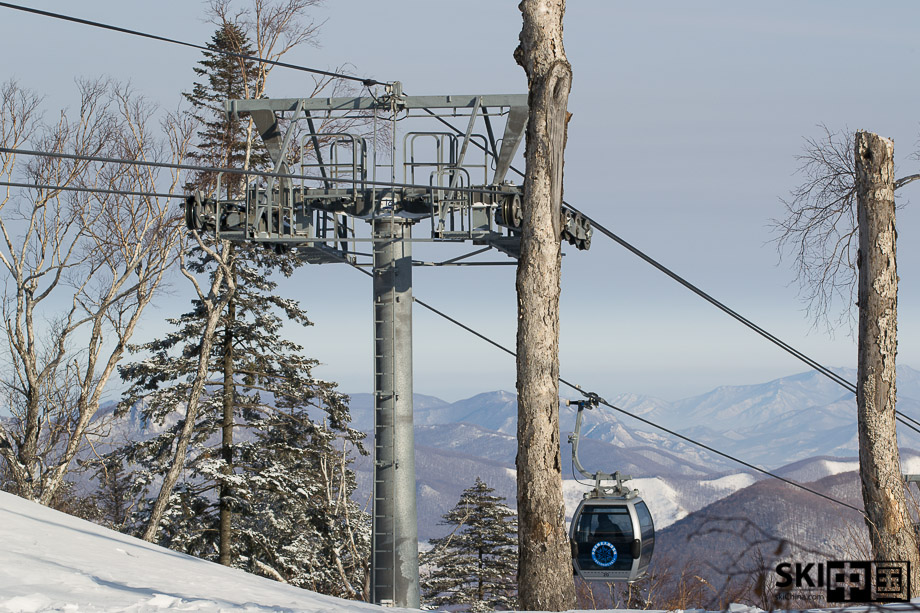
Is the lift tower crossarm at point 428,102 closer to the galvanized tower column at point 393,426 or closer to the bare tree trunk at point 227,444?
the galvanized tower column at point 393,426

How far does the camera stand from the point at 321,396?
27953 millimetres

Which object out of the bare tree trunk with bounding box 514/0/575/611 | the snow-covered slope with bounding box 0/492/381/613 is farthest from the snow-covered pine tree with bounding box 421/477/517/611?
the bare tree trunk with bounding box 514/0/575/611

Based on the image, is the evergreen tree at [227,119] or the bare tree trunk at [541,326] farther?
the evergreen tree at [227,119]

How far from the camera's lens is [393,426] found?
15219mm

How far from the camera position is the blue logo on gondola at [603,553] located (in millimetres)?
10117

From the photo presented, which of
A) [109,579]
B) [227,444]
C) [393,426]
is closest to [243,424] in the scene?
[227,444]

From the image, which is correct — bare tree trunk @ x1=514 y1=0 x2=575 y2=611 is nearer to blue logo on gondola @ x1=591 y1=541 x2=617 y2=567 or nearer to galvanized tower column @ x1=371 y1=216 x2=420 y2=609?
blue logo on gondola @ x1=591 y1=541 x2=617 y2=567

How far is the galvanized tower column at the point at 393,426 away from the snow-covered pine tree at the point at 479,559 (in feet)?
66.0

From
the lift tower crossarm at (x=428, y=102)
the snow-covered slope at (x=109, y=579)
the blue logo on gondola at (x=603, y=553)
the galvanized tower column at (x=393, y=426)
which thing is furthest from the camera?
the lift tower crossarm at (x=428, y=102)

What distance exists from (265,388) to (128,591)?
20.0 meters

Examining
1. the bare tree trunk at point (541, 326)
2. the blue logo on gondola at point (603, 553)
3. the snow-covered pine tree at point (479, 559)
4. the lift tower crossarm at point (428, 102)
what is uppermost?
the lift tower crossarm at point (428, 102)

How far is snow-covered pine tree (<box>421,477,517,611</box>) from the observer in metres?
36.4

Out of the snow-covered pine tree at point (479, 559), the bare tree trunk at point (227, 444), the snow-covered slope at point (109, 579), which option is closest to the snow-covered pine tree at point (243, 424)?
the bare tree trunk at point (227, 444)

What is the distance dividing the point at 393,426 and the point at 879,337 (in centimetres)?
741
